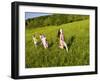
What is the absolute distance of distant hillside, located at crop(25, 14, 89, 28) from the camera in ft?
4.63

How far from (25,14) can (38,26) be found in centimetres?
9

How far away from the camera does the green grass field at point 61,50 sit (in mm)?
1405

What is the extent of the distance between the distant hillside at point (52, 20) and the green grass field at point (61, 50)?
0.06 ft

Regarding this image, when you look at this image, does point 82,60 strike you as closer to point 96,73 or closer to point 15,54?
point 96,73

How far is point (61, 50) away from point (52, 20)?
0.15 m

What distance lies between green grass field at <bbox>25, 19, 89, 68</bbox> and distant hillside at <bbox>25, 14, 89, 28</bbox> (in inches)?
0.7

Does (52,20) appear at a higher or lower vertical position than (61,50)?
higher

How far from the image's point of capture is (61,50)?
4.82ft

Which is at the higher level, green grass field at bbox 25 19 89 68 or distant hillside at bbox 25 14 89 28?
distant hillside at bbox 25 14 89 28

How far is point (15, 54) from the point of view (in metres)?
1.36

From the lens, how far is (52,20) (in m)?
1.46

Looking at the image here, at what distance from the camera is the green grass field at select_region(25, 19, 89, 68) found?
1.41 metres

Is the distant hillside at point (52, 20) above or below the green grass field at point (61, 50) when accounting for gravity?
above

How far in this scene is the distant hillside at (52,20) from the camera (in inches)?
55.6
